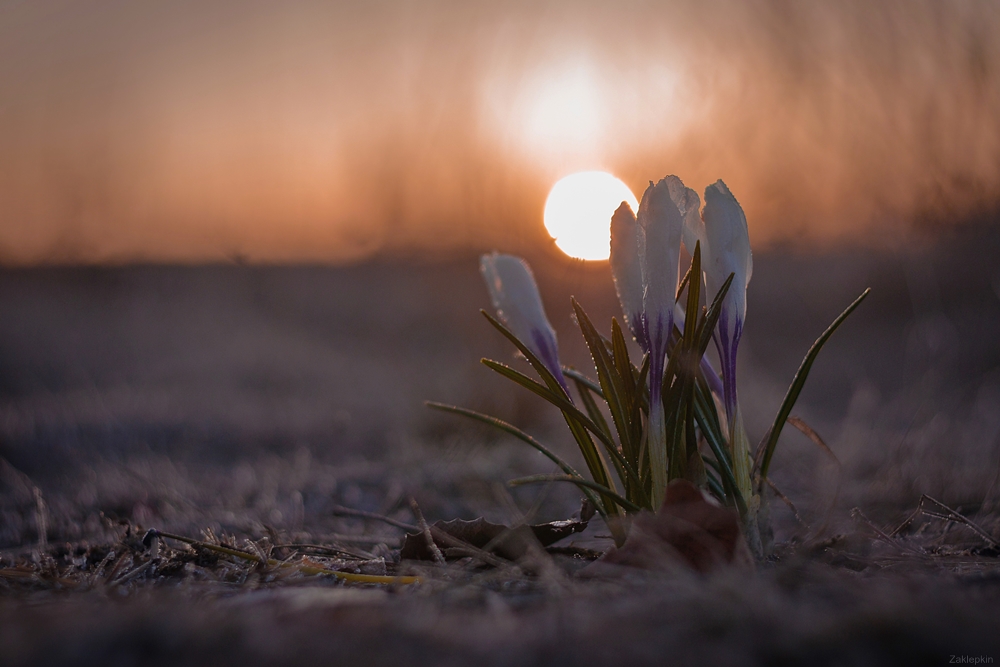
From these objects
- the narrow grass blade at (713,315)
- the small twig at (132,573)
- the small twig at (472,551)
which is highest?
the narrow grass blade at (713,315)

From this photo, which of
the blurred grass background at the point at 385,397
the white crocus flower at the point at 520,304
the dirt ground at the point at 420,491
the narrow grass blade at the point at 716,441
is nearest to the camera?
the dirt ground at the point at 420,491

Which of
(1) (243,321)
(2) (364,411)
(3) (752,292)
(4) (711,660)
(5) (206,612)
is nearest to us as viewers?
(4) (711,660)

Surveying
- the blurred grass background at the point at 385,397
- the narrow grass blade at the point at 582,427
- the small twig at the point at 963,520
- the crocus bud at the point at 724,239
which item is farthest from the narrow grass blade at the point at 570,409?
the blurred grass background at the point at 385,397

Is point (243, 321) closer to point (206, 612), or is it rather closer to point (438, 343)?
point (438, 343)

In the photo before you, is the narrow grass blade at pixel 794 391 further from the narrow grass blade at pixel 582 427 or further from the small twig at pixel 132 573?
the small twig at pixel 132 573

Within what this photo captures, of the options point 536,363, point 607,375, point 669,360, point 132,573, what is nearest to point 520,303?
point 536,363

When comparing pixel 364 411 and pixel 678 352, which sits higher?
pixel 678 352

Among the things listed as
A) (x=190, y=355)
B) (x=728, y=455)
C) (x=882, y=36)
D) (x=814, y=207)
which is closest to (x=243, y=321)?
(x=190, y=355)
